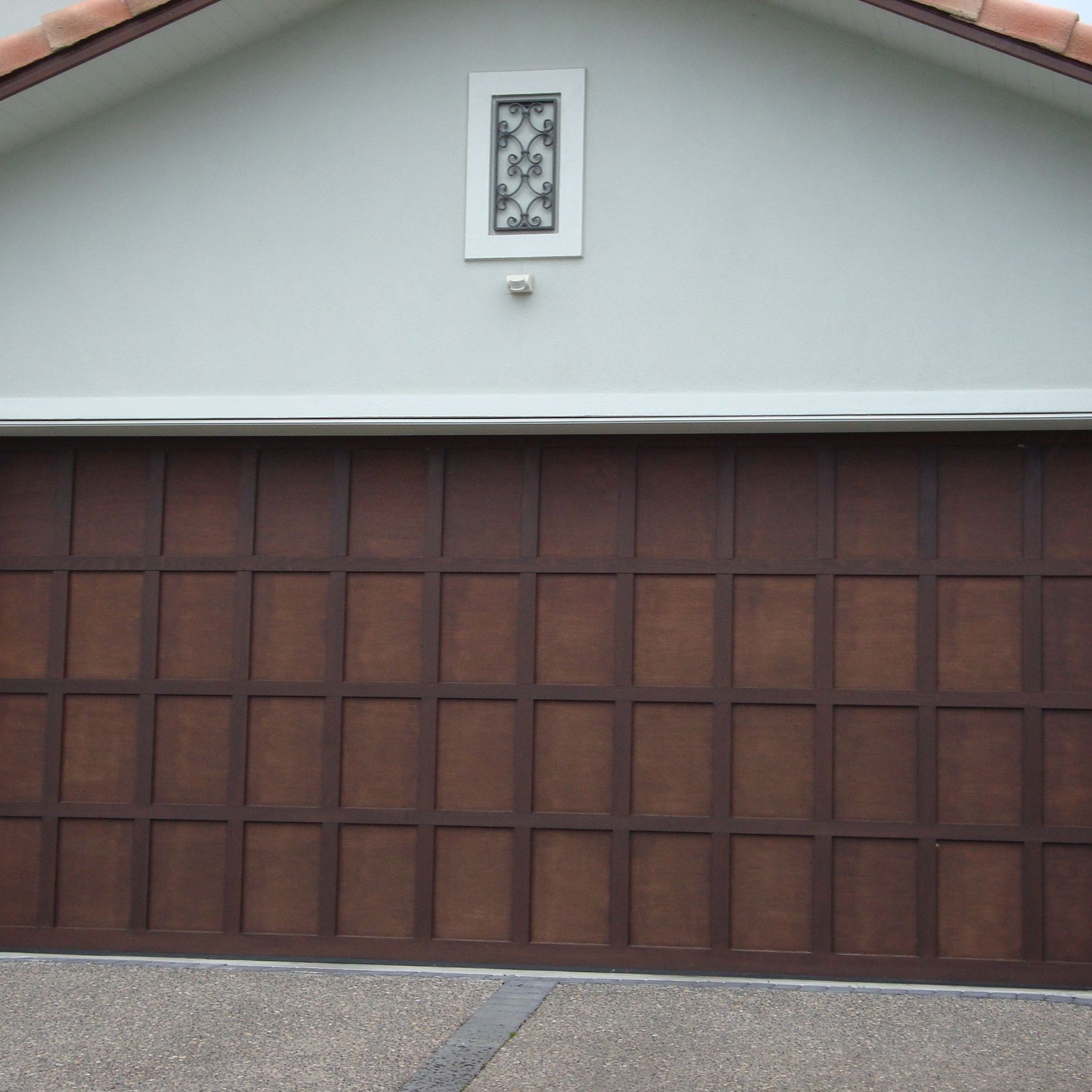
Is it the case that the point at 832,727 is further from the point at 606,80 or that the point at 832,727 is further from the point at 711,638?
the point at 606,80

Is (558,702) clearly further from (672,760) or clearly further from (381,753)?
(381,753)

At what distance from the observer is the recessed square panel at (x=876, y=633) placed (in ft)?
20.4

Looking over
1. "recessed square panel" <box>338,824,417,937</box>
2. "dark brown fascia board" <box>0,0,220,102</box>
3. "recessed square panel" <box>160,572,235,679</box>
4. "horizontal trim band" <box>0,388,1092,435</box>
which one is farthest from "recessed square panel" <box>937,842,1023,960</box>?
"dark brown fascia board" <box>0,0,220,102</box>

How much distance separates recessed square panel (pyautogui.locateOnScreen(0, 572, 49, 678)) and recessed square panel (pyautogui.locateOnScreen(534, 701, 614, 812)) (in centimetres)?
233

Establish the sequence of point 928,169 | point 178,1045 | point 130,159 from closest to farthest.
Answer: point 178,1045 → point 928,169 → point 130,159

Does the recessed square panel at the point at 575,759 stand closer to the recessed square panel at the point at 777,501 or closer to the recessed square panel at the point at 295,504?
the recessed square panel at the point at 777,501

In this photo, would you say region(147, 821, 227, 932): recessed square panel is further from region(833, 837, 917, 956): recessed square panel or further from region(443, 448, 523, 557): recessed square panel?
region(833, 837, 917, 956): recessed square panel

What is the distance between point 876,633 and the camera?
6254mm

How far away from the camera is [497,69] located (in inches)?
249

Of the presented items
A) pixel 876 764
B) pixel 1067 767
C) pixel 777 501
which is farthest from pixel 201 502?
pixel 1067 767

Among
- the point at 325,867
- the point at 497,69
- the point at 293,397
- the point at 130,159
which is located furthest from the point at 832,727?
the point at 130,159

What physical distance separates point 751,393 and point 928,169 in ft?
3.87

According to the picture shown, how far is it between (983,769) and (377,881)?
8.73 ft

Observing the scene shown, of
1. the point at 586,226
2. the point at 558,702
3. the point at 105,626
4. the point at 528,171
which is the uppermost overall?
the point at 528,171
